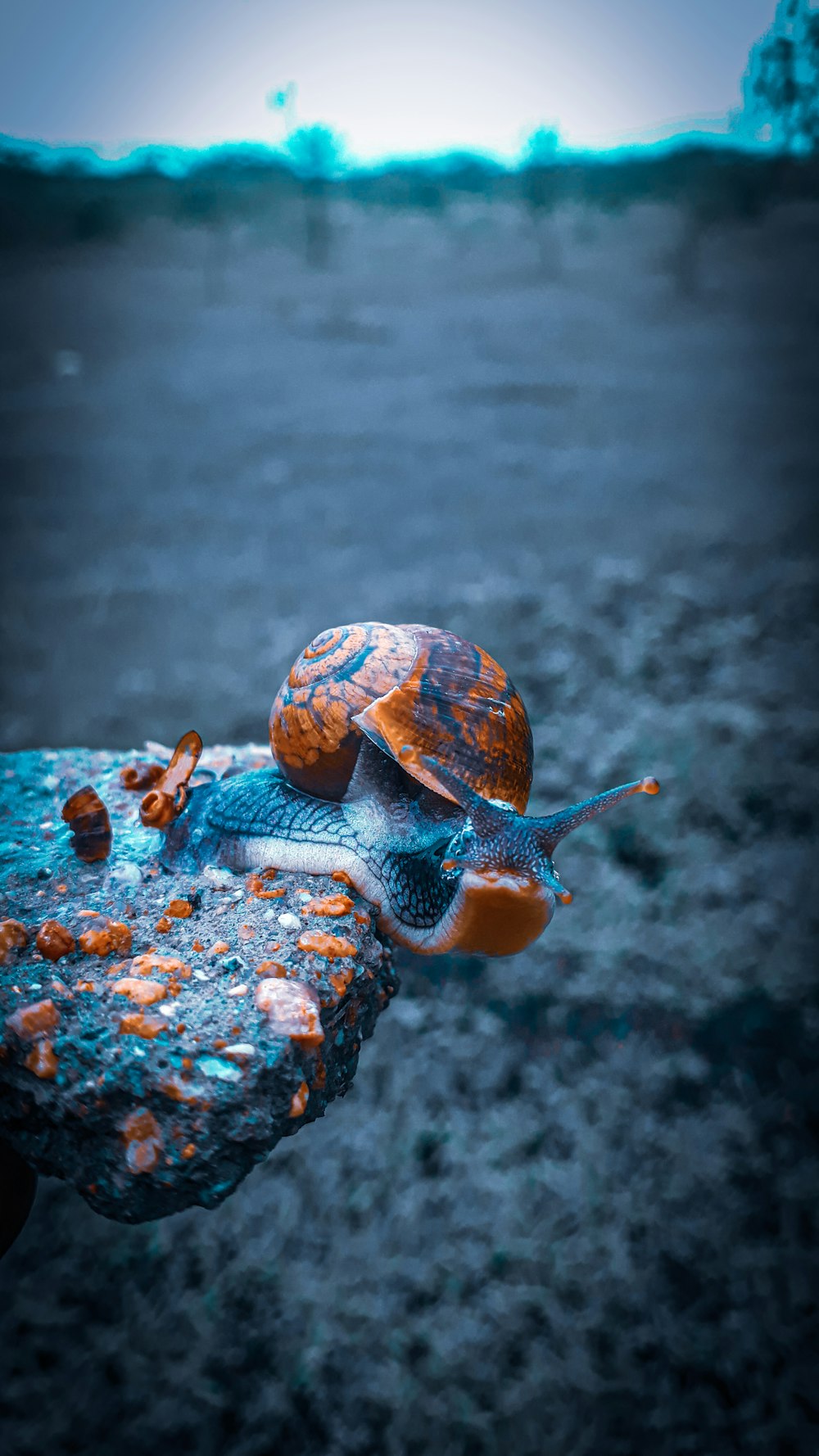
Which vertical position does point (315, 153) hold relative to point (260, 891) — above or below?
above

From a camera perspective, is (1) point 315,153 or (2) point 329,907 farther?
(1) point 315,153

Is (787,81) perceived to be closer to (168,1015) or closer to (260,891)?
(260,891)

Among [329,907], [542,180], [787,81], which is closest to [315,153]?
[542,180]

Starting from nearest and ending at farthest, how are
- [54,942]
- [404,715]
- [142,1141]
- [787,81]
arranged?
[142,1141] → [54,942] → [404,715] → [787,81]

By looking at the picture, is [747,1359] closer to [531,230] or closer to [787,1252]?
[787,1252]

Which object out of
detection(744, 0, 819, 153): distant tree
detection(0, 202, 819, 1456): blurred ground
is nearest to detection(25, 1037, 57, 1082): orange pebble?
detection(0, 202, 819, 1456): blurred ground

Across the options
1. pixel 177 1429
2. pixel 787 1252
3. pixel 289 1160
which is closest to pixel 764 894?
pixel 787 1252

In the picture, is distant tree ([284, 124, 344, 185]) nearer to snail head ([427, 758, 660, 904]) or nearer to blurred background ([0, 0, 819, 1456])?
blurred background ([0, 0, 819, 1456])
